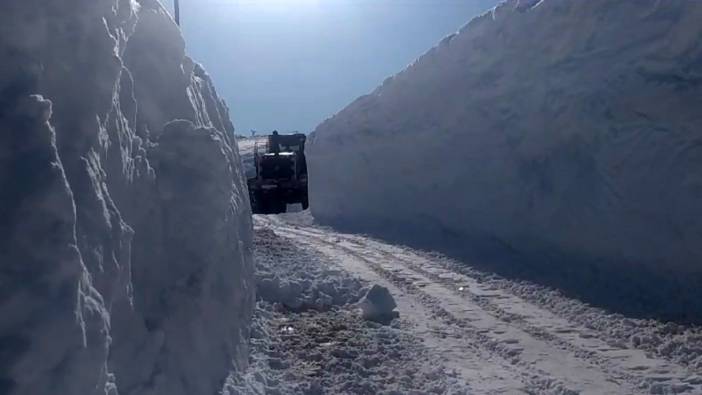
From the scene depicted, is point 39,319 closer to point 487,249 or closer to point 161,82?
point 161,82

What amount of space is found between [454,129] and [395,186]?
3.43 m

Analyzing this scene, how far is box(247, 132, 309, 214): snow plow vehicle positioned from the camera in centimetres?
2803

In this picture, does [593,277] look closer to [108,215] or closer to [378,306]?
[378,306]

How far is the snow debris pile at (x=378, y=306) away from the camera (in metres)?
9.87

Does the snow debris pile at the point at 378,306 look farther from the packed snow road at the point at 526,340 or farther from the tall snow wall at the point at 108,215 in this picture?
the tall snow wall at the point at 108,215

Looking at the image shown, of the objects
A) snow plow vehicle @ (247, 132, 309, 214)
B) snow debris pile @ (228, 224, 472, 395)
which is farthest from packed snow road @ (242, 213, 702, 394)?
snow plow vehicle @ (247, 132, 309, 214)

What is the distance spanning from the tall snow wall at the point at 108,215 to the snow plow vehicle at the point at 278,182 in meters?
20.7

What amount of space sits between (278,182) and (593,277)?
694 inches

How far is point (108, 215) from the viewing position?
4.32 metres

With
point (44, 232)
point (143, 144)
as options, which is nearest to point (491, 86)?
point (143, 144)

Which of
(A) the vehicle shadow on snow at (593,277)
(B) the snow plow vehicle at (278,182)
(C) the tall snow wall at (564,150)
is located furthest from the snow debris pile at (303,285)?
(B) the snow plow vehicle at (278,182)

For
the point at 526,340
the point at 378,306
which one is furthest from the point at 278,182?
the point at 526,340

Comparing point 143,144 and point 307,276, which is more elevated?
point 143,144

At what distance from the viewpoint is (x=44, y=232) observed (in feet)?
11.7
